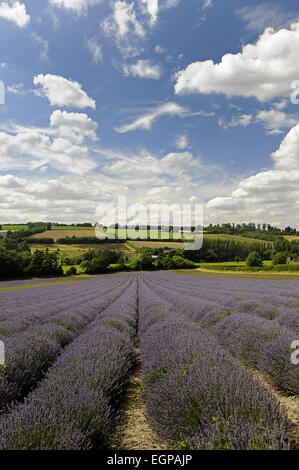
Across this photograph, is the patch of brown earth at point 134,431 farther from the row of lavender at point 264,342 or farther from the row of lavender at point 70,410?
the row of lavender at point 264,342

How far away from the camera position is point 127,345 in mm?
4016

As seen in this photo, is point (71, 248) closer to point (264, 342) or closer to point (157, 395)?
point (264, 342)

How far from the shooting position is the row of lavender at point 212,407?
1582mm

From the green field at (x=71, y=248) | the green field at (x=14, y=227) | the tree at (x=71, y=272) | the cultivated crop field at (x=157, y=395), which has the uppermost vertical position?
the green field at (x=14, y=227)

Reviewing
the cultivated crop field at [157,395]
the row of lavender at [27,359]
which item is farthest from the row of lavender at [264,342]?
the row of lavender at [27,359]

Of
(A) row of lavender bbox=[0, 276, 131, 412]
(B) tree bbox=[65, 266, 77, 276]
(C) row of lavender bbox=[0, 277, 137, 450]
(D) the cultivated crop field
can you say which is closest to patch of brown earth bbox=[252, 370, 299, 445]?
(D) the cultivated crop field

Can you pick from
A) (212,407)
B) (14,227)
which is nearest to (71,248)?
(14,227)

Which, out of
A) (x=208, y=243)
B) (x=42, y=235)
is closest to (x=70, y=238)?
(x=42, y=235)

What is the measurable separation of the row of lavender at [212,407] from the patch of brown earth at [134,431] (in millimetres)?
151

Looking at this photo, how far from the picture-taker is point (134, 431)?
7.86 feet

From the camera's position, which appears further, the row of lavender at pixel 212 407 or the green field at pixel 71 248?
the green field at pixel 71 248

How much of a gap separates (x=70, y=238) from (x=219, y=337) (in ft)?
241

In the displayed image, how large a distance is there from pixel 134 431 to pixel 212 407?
0.95m

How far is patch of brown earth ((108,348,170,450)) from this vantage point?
2146 millimetres
